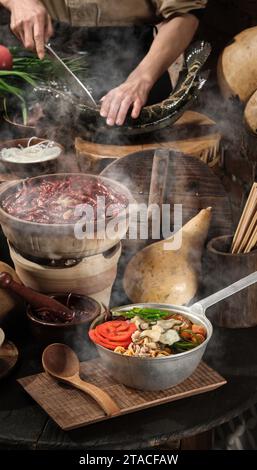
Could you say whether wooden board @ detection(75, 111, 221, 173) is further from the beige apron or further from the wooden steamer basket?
the wooden steamer basket

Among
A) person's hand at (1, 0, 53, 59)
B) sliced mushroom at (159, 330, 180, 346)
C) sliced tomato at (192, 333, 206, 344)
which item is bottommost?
sliced tomato at (192, 333, 206, 344)

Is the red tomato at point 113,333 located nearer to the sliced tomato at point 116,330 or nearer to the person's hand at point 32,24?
the sliced tomato at point 116,330

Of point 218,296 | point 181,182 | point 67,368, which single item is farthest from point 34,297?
point 181,182

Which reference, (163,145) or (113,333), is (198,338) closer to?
(113,333)

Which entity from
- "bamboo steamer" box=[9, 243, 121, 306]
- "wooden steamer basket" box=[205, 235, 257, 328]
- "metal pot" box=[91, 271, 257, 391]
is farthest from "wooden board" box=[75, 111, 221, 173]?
"metal pot" box=[91, 271, 257, 391]

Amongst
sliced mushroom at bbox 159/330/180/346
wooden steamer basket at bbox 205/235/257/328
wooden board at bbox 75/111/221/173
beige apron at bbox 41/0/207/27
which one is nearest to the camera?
sliced mushroom at bbox 159/330/180/346

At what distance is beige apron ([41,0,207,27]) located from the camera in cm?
279

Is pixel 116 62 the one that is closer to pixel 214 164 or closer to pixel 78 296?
pixel 214 164

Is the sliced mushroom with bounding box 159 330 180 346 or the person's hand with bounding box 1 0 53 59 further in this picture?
the person's hand with bounding box 1 0 53 59

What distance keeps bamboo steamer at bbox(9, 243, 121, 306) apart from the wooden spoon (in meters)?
0.12

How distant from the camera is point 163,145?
2.47 metres

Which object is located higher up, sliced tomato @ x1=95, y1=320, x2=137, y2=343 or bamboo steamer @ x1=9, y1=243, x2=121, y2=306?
sliced tomato @ x1=95, y1=320, x2=137, y2=343

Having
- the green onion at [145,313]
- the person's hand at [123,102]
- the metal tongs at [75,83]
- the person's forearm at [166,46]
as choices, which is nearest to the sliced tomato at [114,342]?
the green onion at [145,313]
